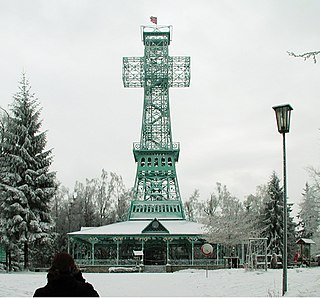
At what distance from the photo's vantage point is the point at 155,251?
4684cm

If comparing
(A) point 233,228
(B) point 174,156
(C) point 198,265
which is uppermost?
(B) point 174,156

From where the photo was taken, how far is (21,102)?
37969 millimetres

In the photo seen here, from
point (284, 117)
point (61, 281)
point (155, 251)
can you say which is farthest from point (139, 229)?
point (61, 281)

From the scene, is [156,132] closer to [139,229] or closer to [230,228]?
[139,229]

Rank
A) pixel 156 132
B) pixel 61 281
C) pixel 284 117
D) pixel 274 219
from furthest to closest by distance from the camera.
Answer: pixel 156 132 < pixel 274 219 < pixel 284 117 < pixel 61 281

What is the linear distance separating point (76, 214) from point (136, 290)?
48.9 m

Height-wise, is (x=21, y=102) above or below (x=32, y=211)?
above

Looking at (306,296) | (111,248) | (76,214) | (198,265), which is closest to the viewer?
(306,296)

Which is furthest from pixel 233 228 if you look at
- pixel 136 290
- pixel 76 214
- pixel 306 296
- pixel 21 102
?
pixel 76 214

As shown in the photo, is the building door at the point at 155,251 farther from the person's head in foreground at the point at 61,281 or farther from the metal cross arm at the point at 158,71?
the person's head in foreground at the point at 61,281

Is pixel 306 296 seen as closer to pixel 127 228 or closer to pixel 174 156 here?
pixel 127 228

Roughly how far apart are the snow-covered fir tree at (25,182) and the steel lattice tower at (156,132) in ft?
47.0

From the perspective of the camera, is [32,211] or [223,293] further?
[32,211]

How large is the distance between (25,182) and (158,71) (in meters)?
25.5
